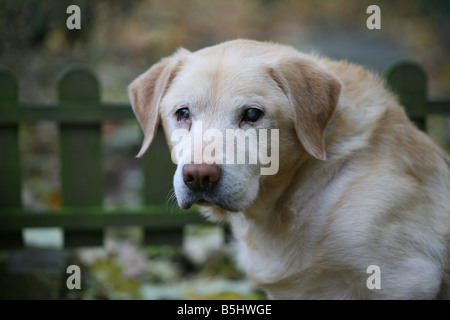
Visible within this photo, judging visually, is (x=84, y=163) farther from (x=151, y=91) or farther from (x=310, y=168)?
(x=310, y=168)

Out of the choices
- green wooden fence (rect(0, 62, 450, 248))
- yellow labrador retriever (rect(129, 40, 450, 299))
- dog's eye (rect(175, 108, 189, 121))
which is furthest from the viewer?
green wooden fence (rect(0, 62, 450, 248))

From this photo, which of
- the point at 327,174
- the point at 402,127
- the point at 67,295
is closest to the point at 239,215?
the point at 327,174

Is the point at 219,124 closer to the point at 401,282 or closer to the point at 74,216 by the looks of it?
the point at 401,282

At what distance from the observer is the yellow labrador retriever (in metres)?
2.30

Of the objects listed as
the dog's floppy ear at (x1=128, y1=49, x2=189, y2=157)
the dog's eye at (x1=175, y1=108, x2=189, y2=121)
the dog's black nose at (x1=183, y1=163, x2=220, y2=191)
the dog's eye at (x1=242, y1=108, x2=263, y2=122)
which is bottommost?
the dog's black nose at (x1=183, y1=163, x2=220, y2=191)

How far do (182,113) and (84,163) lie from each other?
6.37ft

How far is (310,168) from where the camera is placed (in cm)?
253

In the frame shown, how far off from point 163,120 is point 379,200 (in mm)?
993

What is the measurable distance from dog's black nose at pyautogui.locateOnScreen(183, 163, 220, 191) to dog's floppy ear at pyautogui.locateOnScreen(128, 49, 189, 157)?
1.58ft

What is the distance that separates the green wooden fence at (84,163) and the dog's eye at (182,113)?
5.26 feet

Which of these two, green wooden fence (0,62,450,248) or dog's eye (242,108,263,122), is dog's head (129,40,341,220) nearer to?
dog's eye (242,108,263,122)

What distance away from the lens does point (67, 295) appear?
3.27 metres

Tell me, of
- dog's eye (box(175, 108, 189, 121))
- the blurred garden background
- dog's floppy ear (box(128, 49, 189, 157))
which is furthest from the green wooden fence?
dog's eye (box(175, 108, 189, 121))

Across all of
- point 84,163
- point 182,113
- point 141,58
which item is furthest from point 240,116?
point 141,58
